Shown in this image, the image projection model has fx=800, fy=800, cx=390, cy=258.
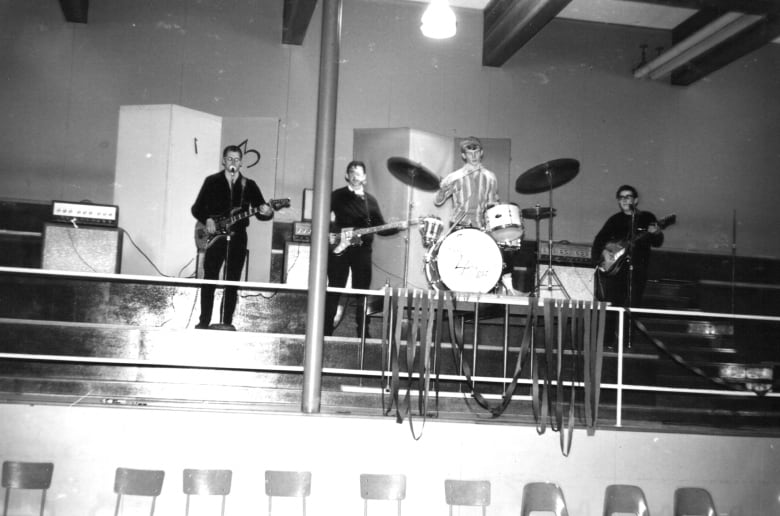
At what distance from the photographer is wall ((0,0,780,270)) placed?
9141mm

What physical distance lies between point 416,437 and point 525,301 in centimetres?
128

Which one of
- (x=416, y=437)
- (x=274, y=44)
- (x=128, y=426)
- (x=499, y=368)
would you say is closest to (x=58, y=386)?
(x=128, y=426)

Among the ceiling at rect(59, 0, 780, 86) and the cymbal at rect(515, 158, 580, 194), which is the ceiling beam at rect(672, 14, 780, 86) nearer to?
the ceiling at rect(59, 0, 780, 86)

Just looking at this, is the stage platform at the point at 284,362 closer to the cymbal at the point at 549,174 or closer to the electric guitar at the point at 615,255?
the electric guitar at the point at 615,255

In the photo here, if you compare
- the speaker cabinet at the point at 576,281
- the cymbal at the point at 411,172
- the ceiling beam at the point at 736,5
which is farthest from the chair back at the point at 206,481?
the ceiling beam at the point at 736,5

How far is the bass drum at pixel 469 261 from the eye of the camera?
6.05 meters

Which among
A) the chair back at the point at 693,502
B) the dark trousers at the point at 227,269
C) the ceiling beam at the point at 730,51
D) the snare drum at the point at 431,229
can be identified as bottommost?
the chair back at the point at 693,502

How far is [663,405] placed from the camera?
801 cm

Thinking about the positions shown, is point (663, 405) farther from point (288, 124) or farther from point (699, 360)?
point (288, 124)

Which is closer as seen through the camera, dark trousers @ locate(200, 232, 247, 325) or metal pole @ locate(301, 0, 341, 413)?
metal pole @ locate(301, 0, 341, 413)

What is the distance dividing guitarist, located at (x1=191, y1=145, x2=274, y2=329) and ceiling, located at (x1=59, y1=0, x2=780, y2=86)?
2.12 metres

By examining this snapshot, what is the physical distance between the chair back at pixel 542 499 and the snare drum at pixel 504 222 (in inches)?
81.2

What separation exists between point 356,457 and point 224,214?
3184mm

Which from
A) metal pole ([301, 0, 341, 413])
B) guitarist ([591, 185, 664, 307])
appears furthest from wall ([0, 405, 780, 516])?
guitarist ([591, 185, 664, 307])
